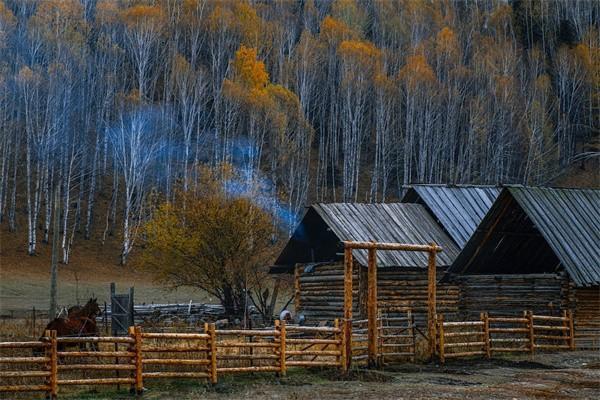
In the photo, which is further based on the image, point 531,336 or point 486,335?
point 531,336

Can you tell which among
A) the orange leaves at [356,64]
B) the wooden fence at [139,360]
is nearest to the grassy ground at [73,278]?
the orange leaves at [356,64]

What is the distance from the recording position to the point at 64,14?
6450cm

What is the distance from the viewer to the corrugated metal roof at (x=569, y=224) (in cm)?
2919

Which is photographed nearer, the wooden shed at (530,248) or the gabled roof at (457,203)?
the wooden shed at (530,248)

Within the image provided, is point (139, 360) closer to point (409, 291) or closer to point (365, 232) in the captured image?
point (365, 232)

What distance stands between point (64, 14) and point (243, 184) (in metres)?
25.6

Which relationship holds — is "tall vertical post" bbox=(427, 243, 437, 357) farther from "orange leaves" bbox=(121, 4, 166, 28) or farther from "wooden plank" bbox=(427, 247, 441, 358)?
"orange leaves" bbox=(121, 4, 166, 28)

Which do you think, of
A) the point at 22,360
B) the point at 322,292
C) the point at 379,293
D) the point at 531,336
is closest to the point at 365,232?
the point at 379,293

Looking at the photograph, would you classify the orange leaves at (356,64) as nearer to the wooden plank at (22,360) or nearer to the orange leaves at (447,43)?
the orange leaves at (447,43)

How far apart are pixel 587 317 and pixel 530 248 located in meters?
4.71

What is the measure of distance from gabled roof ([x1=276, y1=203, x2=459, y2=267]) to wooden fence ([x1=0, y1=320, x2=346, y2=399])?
12795 mm

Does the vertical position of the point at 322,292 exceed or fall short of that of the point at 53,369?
it exceeds it

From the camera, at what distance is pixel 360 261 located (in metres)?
34.2

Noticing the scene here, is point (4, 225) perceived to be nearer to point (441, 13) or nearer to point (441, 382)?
point (441, 382)
